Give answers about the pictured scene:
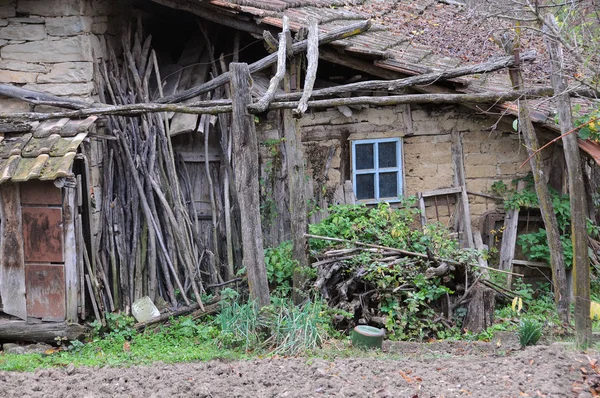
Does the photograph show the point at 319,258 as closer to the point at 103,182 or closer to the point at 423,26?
the point at 103,182

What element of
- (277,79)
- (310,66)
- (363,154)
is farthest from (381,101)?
(363,154)

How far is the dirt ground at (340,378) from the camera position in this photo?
5527 mm

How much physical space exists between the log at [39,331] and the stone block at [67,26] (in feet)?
11.3

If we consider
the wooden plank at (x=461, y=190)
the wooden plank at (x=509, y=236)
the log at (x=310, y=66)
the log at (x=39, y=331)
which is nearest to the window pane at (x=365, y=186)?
the wooden plank at (x=461, y=190)

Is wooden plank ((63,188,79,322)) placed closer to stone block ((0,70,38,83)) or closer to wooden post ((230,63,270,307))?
stone block ((0,70,38,83))

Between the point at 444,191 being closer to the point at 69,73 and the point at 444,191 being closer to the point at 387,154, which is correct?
the point at 387,154

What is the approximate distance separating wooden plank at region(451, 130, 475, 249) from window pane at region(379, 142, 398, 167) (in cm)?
80

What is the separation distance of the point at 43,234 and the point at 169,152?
197cm

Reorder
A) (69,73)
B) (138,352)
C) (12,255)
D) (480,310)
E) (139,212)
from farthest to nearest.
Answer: (139,212), (69,73), (480,310), (12,255), (138,352)

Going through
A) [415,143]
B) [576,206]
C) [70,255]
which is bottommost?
[70,255]

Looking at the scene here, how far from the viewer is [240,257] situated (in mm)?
9602

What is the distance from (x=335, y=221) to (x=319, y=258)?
1.74ft

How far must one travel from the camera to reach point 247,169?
712 cm

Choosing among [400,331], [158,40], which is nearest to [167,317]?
[400,331]
